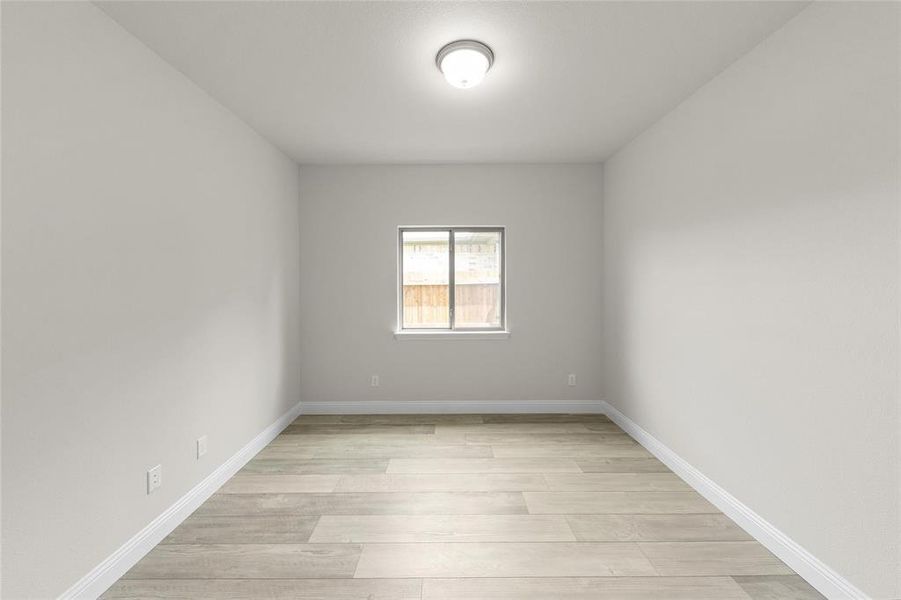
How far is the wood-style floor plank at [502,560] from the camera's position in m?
1.96

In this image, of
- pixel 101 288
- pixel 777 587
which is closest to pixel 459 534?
pixel 777 587

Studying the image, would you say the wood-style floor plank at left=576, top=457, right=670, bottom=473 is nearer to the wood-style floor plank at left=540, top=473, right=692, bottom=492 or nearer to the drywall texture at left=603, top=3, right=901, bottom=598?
the wood-style floor plank at left=540, top=473, right=692, bottom=492

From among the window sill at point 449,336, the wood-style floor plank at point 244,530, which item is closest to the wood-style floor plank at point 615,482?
the wood-style floor plank at point 244,530

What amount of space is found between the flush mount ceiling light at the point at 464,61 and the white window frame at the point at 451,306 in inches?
85.9

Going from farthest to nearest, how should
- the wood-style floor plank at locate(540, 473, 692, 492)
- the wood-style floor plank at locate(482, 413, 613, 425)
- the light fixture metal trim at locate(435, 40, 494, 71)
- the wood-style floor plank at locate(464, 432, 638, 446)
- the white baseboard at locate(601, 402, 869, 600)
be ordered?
the wood-style floor plank at locate(482, 413, 613, 425) < the wood-style floor plank at locate(464, 432, 638, 446) < the wood-style floor plank at locate(540, 473, 692, 492) < the light fixture metal trim at locate(435, 40, 494, 71) < the white baseboard at locate(601, 402, 869, 600)

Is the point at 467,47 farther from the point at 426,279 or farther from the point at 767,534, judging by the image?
the point at 767,534

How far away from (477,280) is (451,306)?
1.27ft

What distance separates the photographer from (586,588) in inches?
73.0

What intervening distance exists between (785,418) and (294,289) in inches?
152

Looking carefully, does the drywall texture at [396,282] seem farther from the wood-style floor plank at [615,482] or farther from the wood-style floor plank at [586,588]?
the wood-style floor plank at [586,588]

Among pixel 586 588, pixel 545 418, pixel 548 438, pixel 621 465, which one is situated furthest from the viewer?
pixel 545 418

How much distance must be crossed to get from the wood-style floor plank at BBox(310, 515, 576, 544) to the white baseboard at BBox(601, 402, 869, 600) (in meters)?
0.93

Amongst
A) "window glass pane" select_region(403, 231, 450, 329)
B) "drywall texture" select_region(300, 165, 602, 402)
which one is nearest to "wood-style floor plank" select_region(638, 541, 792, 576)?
"drywall texture" select_region(300, 165, 602, 402)

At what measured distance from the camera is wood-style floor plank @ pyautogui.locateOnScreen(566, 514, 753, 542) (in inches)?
87.6
